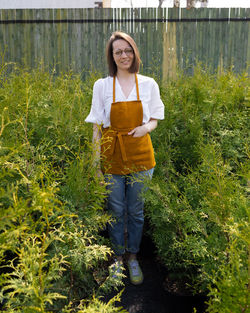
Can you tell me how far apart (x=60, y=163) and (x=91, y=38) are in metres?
5.15

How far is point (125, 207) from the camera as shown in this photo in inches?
121

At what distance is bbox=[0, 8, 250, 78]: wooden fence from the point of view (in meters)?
7.01

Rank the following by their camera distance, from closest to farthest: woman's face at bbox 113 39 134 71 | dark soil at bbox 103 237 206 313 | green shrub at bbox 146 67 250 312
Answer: green shrub at bbox 146 67 250 312, dark soil at bbox 103 237 206 313, woman's face at bbox 113 39 134 71

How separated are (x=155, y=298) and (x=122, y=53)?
205 centimetres

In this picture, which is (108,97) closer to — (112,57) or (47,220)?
(112,57)

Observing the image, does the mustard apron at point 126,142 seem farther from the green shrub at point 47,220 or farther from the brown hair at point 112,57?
the green shrub at point 47,220

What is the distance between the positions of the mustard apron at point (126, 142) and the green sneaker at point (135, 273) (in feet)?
2.93

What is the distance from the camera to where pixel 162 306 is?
2.54m

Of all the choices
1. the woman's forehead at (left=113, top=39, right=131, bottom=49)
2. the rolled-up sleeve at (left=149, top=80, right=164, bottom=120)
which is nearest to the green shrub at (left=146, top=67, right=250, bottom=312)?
the rolled-up sleeve at (left=149, top=80, right=164, bottom=120)

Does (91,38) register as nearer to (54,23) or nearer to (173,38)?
(54,23)

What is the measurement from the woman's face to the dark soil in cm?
190

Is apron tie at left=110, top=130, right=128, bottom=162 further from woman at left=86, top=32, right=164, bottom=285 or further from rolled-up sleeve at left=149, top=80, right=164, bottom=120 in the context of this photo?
rolled-up sleeve at left=149, top=80, right=164, bottom=120

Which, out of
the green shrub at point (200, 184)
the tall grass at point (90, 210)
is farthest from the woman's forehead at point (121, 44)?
the green shrub at point (200, 184)

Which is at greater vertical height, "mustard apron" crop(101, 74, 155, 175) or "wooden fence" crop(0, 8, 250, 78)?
"wooden fence" crop(0, 8, 250, 78)
